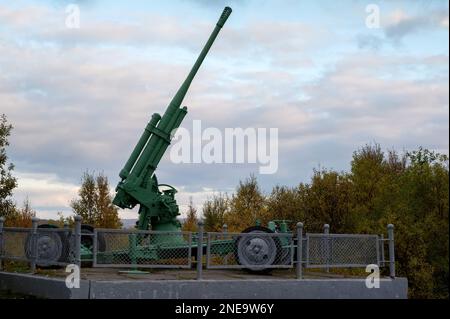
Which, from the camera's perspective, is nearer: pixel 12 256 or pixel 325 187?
pixel 12 256

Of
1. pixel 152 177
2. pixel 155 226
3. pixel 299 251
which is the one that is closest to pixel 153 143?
pixel 152 177

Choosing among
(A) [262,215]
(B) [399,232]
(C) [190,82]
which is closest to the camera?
(C) [190,82]

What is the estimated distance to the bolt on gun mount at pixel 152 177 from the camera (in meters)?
16.3

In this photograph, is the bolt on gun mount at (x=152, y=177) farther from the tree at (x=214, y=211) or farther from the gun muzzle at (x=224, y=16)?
the tree at (x=214, y=211)

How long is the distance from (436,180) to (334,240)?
23500mm

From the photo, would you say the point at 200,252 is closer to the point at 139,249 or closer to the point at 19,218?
the point at 139,249

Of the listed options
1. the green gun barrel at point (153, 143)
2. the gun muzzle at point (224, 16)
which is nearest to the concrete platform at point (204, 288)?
the green gun barrel at point (153, 143)

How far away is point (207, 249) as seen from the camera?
13.8m

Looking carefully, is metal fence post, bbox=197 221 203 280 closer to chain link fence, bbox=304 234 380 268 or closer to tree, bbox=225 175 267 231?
chain link fence, bbox=304 234 380 268

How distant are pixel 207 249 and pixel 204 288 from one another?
949 millimetres

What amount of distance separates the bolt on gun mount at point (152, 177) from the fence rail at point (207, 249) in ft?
3.52

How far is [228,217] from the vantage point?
42188mm
